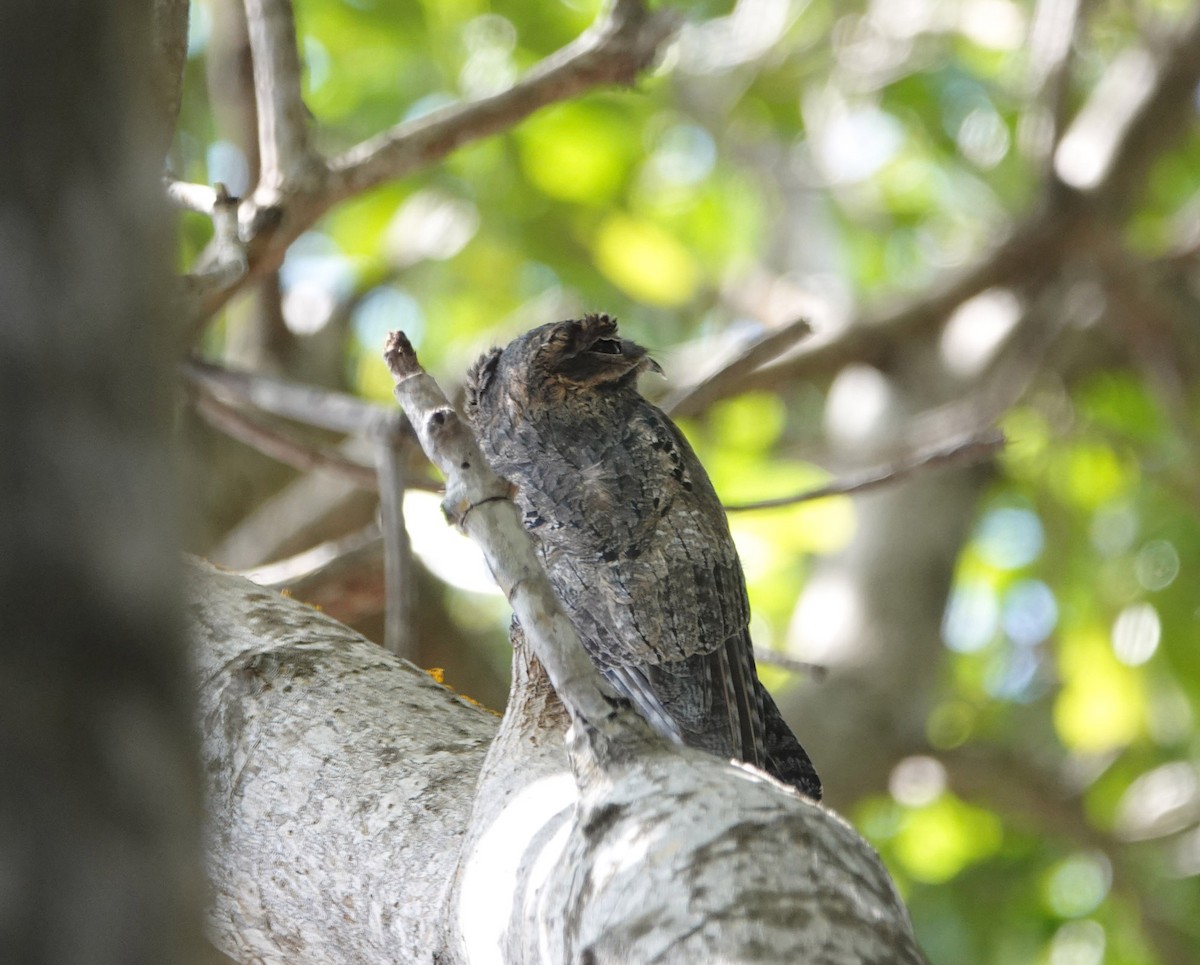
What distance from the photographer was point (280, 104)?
109 inches

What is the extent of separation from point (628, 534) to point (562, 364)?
0.30m

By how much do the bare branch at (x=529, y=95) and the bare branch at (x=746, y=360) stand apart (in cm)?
67

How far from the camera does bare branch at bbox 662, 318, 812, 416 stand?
3102mm

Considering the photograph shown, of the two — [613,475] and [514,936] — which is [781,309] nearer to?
[613,475]

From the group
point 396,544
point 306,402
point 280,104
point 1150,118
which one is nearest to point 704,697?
point 396,544

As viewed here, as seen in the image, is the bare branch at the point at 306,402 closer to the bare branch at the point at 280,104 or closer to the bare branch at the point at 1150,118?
the bare branch at the point at 280,104

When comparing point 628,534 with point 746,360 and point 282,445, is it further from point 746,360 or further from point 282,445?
point 282,445

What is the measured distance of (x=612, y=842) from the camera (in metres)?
1.38

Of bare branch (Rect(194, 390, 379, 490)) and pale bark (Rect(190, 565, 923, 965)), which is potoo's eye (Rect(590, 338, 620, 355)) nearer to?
pale bark (Rect(190, 565, 923, 965))

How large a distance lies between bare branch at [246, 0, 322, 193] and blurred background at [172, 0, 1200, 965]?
1.63 meters

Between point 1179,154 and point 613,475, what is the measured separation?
22.4 ft

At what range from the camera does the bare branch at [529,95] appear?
3.00m

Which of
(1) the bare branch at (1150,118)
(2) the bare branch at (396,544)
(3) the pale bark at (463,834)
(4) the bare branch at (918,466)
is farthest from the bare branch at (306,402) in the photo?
(1) the bare branch at (1150,118)

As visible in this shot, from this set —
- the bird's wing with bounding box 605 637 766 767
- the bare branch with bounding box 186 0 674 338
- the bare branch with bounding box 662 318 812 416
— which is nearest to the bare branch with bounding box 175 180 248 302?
the bare branch with bounding box 186 0 674 338
